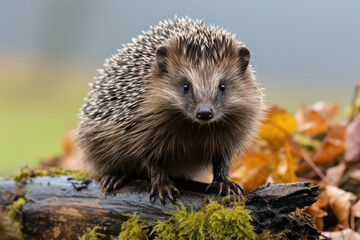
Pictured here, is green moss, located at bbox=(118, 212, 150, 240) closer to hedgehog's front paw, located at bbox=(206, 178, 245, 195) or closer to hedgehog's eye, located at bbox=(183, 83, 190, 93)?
hedgehog's front paw, located at bbox=(206, 178, 245, 195)

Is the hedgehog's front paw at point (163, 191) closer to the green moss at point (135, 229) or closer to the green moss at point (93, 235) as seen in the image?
the green moss at point (135, 229)

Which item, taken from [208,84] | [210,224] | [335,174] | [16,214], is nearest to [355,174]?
[335,174]

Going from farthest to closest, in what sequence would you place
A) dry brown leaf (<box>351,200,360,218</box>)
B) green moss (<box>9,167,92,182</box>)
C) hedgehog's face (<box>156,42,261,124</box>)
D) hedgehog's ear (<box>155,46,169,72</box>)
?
green moss (<box>9,167,92,182</box>) → dry brown leaf (<box>351,200,360,218</box>) → hedgehog's ear (<box>155,46,169,72</box>) → hedgehog's face (<box>156,42,261,124</box>)

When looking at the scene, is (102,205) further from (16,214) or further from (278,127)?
(278,127)

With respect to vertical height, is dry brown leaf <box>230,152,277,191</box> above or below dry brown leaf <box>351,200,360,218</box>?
above

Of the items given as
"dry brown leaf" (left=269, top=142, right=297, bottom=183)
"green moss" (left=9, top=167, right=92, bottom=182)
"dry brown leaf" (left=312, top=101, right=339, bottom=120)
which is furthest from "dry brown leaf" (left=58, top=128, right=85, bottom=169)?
"dry brown leaf" (left=312, top=101, right=339, bottom=120)
